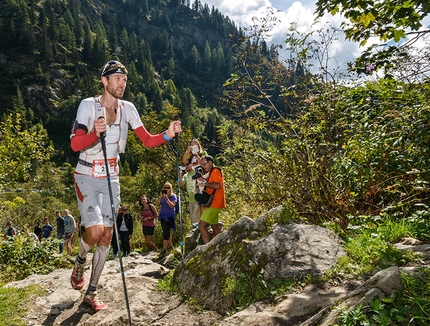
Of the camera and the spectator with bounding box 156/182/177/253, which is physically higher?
the camera

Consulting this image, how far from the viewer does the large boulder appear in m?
3.42

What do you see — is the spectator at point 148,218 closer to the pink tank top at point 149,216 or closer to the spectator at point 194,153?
the pink tank top at point 149,216

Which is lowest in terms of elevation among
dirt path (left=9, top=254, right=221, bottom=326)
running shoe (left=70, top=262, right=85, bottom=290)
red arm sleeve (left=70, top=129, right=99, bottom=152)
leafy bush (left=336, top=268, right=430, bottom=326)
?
dirt path (left=9, top=254, right=221, bottom=326)

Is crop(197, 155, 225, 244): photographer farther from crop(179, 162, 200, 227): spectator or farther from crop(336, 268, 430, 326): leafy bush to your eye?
crop(336, 268, 430, 326): leafy bush

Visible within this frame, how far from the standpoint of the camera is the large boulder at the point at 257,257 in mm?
3416

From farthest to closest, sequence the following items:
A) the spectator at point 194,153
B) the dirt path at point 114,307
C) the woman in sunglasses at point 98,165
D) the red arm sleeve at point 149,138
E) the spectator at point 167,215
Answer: the spectator at point 167,215
the spectator at point 194,153
the red arm sleeve at point 149,138
the woman in sunglasses at point 98,165
the dirt path at point 114,307

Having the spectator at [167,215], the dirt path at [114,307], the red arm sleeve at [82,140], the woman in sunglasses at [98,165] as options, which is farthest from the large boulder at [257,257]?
the spectator at [167,215]

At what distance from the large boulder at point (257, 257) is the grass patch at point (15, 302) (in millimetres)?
2011

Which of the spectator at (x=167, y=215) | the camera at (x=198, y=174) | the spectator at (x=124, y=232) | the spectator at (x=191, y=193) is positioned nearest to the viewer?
the camera at (x=198, y=174)

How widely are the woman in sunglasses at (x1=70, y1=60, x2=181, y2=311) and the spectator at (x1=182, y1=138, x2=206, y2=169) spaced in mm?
3185

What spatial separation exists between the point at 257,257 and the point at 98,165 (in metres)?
2.33

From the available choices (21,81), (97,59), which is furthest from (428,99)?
(97,59)

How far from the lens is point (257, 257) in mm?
3689

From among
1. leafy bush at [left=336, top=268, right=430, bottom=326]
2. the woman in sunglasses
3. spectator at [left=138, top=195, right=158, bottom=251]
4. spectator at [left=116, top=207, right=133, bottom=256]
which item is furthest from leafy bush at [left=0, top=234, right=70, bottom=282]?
leafy bush at [left=336, top=268, right=430, bottom=326]
